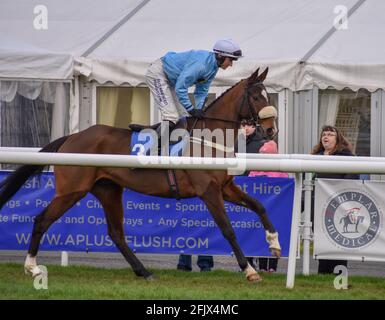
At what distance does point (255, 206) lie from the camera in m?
9.08

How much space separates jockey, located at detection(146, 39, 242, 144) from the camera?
9266 mm

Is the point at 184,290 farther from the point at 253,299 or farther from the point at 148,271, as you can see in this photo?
the point at 148,271

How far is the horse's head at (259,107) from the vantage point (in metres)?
9.27

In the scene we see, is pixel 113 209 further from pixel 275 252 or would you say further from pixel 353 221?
pixel 353 221

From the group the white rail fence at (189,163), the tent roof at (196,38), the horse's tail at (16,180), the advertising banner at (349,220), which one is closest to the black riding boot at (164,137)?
the horse's tail at (16,180)

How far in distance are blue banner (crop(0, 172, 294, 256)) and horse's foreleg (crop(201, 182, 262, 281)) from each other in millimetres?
841

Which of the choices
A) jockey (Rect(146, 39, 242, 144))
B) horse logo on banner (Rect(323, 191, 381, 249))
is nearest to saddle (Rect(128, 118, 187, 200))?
jockey (Rect(146, 39, 242, 144))

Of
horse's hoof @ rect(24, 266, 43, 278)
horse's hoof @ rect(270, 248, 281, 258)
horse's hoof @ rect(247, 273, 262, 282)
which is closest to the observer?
horse's hoof @ rect(24, 266, 43, 278)

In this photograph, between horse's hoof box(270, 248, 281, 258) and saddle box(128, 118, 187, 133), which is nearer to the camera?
horse's hoof box(270, 248, 281, 258)

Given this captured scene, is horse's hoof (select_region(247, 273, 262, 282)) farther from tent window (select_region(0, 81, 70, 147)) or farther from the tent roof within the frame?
tent window (select_region(0, 81, 70, 147))

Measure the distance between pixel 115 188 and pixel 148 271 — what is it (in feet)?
2.67

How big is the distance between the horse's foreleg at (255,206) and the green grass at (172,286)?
324 millimetres
